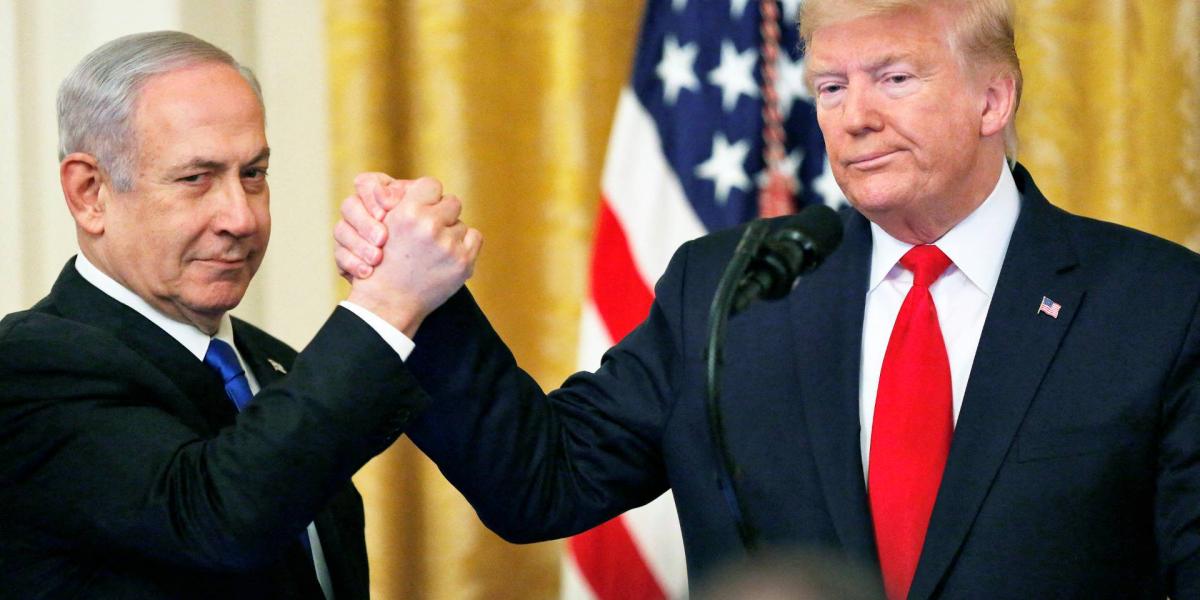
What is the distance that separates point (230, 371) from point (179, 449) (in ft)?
0.85

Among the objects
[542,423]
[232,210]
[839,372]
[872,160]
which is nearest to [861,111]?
[872,160]

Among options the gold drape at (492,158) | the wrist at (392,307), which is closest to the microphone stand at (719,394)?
the wrist at (392,307)

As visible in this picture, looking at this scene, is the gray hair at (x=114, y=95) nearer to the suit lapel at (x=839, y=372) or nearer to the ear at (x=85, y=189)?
the ear at (x=85, y=189)

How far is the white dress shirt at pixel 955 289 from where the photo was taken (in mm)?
1892

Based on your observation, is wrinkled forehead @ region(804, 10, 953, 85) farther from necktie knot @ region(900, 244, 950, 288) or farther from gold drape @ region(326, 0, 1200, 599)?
gold drape @ region(326, 0, 1200, 599)

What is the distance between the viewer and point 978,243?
1.95 meters

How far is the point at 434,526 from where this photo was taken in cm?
304

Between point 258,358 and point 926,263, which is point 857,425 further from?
point 258,358

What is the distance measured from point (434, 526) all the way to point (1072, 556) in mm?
1581

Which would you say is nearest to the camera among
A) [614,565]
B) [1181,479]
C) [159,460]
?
[159,460]

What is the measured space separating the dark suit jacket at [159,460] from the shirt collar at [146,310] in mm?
66

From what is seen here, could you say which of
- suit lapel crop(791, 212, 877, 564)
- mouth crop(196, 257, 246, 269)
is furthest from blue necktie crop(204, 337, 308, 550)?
suit lapel crop(791, 212, 877, 564)

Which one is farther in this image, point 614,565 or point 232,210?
point 614,565

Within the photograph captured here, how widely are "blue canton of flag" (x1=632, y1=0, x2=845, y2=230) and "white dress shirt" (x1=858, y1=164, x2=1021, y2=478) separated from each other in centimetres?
91
